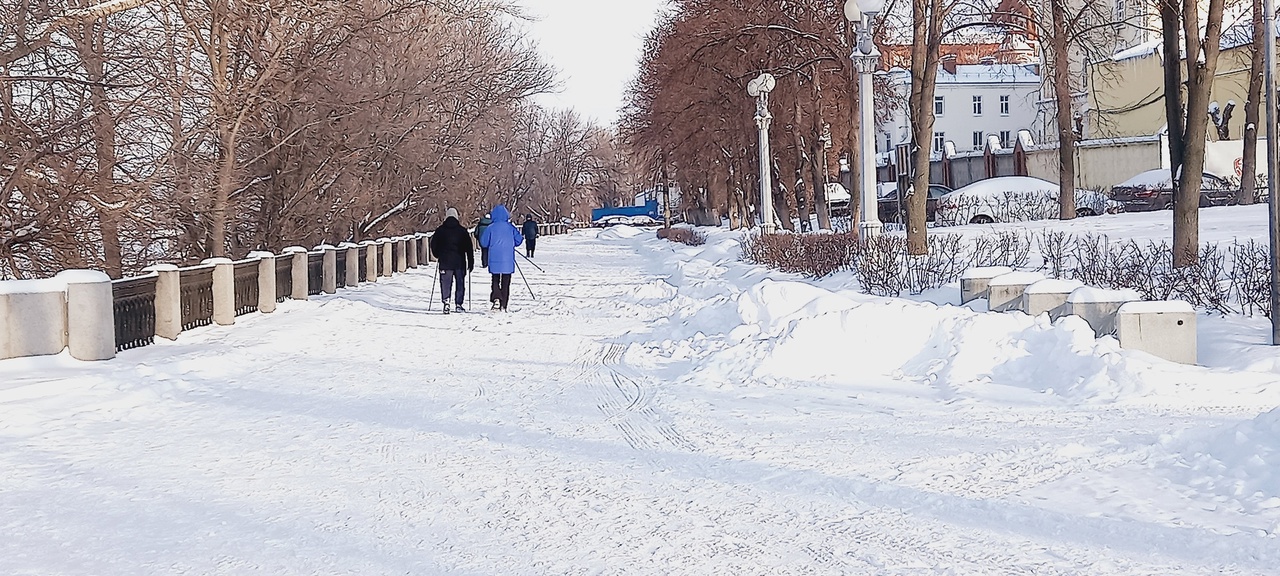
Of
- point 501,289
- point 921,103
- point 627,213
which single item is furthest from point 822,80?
point 627,213

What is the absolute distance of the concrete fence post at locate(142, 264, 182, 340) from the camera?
15.8 m

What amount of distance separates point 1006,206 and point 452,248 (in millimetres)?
23871

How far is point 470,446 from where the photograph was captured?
28.7ft

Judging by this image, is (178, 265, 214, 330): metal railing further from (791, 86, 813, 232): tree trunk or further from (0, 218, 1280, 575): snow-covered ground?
(791, 86, 813, 232): tree trunk

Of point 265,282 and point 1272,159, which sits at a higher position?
point 1272,159

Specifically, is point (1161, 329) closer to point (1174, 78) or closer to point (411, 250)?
point (1174, 78)

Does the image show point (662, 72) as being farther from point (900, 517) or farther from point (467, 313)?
point (900, 517)

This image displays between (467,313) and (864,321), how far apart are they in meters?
9.84

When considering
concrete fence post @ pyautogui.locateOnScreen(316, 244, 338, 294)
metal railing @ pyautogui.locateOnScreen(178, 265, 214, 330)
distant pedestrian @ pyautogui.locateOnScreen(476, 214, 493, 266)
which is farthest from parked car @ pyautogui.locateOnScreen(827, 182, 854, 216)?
metal railing @ pyautogui.locateOnScreen(178, 265, 214, 330)

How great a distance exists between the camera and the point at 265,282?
70.0ft

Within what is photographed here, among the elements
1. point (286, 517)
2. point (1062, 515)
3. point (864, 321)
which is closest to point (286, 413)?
point (286, 517)

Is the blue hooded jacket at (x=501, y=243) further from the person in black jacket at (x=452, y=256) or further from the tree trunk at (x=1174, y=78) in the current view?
the tree trunk at (x=1174, y=78)

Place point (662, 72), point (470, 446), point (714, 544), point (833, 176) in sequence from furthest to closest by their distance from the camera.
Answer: point (833, 176), point (662, 72), point (470, 446), point (714, 544)

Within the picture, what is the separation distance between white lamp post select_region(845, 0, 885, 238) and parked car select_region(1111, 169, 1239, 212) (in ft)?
65.8
